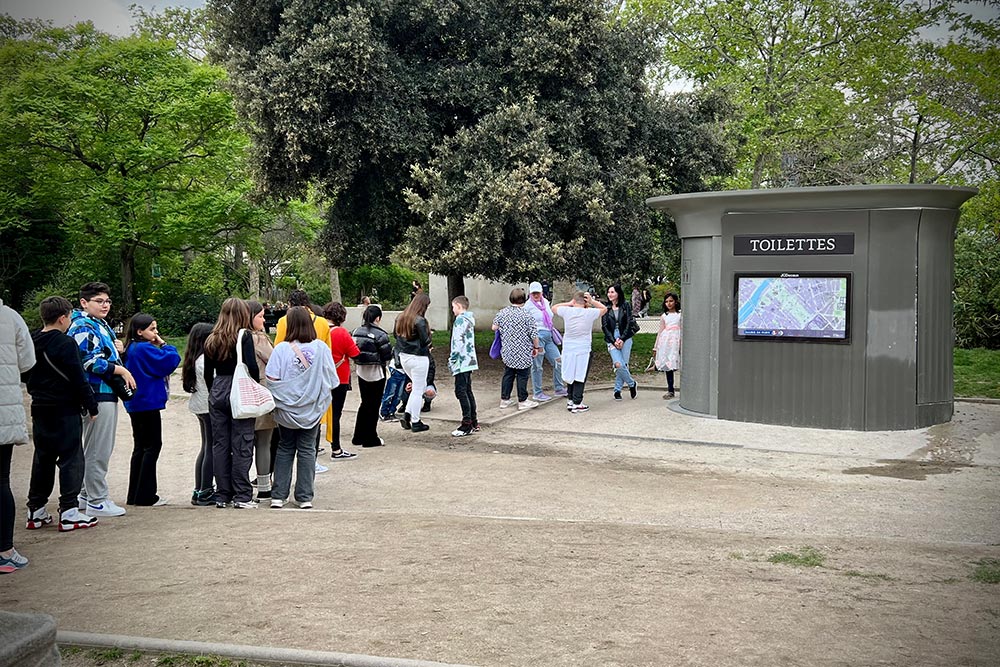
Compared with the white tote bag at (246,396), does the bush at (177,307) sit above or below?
above

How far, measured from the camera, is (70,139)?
1111 inches

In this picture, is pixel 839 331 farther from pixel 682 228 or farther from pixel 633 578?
pixel 633 578

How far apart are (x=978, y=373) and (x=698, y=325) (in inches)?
340

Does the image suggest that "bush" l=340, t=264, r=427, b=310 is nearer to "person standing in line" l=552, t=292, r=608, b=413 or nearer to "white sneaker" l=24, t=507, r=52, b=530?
"person standing in line" l=552, t=292, r=608, b=413

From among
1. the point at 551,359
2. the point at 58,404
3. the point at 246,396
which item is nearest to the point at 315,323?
the point at 246,396

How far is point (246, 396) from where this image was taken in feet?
26.8

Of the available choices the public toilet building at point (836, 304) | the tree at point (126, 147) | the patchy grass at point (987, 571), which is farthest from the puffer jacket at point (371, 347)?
the tree at point (126, 147)

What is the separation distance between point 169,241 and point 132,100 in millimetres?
4094

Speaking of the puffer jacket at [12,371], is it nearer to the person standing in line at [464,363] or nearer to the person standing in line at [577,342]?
the person standing in line at [464,363]

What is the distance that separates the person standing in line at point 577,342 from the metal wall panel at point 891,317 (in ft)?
12.9

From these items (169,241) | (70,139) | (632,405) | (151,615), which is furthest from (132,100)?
(151,615)

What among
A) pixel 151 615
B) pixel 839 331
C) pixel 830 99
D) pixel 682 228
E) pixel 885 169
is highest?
pixel 830 99

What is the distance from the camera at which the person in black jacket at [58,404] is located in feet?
23.8

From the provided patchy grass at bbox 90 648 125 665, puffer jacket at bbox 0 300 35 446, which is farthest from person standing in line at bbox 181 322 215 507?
patchy grass at bbox 90 648 125 665
